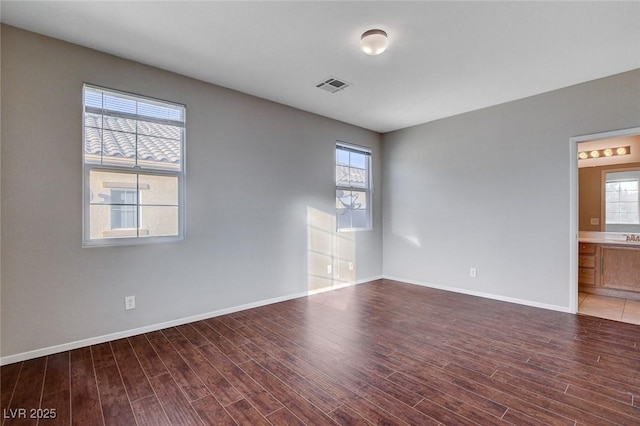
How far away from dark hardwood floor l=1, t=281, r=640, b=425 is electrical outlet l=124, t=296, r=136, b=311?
32 cm

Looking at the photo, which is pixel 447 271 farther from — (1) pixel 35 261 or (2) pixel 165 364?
(1) pixel 35 261

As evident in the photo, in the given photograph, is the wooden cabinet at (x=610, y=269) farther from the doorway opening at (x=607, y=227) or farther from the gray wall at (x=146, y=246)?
the gray wall at (x=146, y=246)

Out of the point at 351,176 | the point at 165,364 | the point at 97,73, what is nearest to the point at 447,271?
the point at 351,176

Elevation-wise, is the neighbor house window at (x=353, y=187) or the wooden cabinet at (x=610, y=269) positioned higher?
the neighbor house window at (x=353, y=187)

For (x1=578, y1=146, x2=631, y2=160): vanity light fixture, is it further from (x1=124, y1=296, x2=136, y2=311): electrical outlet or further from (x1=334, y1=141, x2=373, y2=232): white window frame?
(x1=124, y1=296, x2=136, y2=311): electrical outlet

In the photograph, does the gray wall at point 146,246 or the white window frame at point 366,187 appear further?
the white window frame at point 366,187

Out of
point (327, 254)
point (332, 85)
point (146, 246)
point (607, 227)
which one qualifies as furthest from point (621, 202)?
point (146, 246)

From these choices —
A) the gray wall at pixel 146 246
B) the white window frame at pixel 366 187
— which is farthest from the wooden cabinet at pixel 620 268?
the gray wall at pixel 146 246

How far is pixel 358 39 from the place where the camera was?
2.60 meters

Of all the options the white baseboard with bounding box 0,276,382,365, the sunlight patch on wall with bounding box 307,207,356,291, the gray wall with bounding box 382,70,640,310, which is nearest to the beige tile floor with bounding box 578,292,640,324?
the gray wall with bounding box 382,70,640,310

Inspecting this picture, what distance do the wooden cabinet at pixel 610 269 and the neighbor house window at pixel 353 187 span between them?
328 cm

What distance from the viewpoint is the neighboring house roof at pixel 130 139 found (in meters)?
2.81

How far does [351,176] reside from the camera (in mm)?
5250

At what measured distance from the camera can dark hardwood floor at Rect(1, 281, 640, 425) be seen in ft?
5.93
